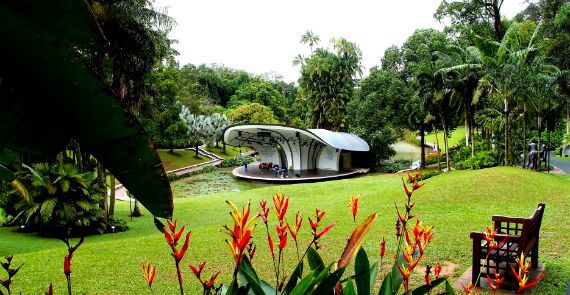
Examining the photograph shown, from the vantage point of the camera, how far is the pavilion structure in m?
26.3

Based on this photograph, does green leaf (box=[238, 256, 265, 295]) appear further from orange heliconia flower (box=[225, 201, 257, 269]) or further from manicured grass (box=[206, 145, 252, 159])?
manicured grass (box=[206, 145, 252, 159])

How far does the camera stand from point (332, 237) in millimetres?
8172

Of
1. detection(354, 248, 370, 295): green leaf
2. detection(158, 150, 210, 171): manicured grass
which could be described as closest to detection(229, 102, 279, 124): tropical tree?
detection(158, 150, 210, 171): manicured grass

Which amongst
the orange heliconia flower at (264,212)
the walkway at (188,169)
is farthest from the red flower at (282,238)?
the walkway at (188,169)

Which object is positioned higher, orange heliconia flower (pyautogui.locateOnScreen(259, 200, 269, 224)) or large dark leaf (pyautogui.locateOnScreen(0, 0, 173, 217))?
large dark leaf (pyautogui.locateOnScreen(0, 0, 173, 217))

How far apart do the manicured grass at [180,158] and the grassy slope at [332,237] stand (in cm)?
1711

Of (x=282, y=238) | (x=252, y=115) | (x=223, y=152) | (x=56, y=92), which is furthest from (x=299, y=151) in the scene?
(x=56, y=92)

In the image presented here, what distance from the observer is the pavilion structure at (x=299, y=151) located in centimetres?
2633

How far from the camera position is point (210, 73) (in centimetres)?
5481

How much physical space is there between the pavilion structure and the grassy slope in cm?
1116

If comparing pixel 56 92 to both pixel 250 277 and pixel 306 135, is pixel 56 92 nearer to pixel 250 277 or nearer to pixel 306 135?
pixel 250 277

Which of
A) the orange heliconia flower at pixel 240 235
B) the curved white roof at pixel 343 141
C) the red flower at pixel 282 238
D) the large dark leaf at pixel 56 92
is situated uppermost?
the curved white roof at pixel 343 141

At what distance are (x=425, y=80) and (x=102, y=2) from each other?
14.1 m

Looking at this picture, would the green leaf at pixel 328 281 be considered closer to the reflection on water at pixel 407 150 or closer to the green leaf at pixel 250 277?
the green leaf at pixel 250 277
